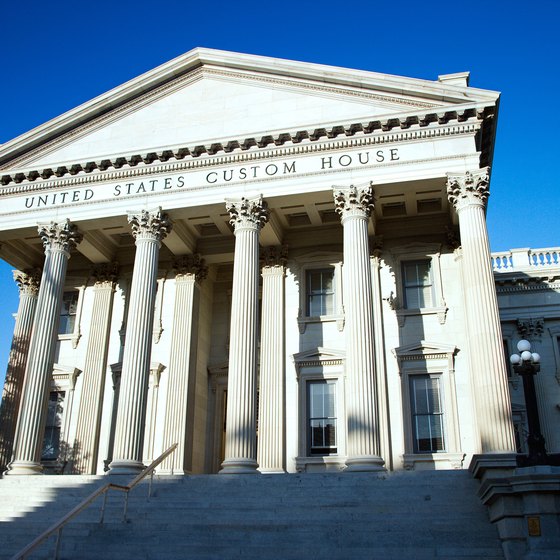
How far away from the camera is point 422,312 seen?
79.1 feet

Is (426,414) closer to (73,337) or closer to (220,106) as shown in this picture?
(220,106)

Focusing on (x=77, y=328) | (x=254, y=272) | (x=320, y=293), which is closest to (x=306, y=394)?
(x=320, y=293)

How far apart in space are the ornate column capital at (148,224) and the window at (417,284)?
892cm

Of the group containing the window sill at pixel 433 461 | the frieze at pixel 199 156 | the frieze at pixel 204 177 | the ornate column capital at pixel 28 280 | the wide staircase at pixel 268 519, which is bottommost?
the wide staircase at pixel 268 519

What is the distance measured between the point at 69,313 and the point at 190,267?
5842 mm

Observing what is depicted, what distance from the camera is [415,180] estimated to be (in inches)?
858

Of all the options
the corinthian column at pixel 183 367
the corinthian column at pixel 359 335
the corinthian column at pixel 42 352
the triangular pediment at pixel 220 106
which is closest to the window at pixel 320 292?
the corinthian column at pixel 183 367

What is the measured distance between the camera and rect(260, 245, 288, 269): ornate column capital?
84.7 feet

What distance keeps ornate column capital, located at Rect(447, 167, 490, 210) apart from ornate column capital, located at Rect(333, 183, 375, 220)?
97.6 inches

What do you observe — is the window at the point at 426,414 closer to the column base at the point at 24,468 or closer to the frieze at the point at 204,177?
the frieze at the point at 204,177

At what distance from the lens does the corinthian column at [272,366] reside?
2248cm

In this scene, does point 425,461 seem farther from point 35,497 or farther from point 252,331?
point 35,497

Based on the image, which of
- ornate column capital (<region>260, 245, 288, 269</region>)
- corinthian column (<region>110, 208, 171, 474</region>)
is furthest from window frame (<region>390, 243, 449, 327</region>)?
corinthian column (<region>110, 208, 171, 474</region>)

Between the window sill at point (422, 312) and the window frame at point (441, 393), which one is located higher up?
the window sill at point (422, 312)
